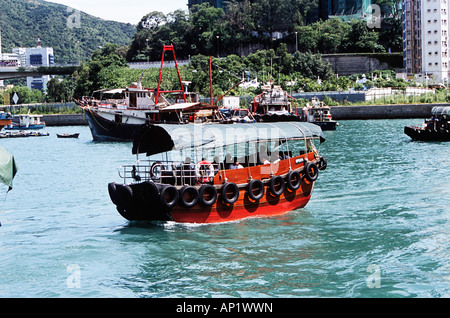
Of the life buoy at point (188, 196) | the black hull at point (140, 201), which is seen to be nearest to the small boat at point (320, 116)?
the black hull at point (140, 201)

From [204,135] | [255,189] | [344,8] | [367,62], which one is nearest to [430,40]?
[367,62]

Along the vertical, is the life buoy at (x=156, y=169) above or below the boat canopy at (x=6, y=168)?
below

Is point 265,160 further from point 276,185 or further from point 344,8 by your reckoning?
point 344,8

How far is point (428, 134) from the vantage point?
42.6 meters

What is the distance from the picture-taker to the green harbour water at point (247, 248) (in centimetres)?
1307

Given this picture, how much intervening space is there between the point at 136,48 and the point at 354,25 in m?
43.2

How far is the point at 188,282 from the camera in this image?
1340 centimetres

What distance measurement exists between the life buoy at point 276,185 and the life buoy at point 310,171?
47.5 inches

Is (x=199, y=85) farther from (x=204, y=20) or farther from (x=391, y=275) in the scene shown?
(x=391, y=275)

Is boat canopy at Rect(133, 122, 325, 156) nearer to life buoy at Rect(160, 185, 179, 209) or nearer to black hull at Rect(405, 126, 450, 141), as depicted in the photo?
life buoy at Rect(160, 185, 179, 209)

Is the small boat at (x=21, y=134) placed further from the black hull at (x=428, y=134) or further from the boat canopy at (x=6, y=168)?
the boat canopy at (x=6, y=168)

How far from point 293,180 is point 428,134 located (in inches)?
1027

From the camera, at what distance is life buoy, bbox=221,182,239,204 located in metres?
17.5

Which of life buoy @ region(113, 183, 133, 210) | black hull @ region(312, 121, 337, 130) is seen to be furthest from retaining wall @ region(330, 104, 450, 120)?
life buoy @ region(113, 183, 133, 210)
